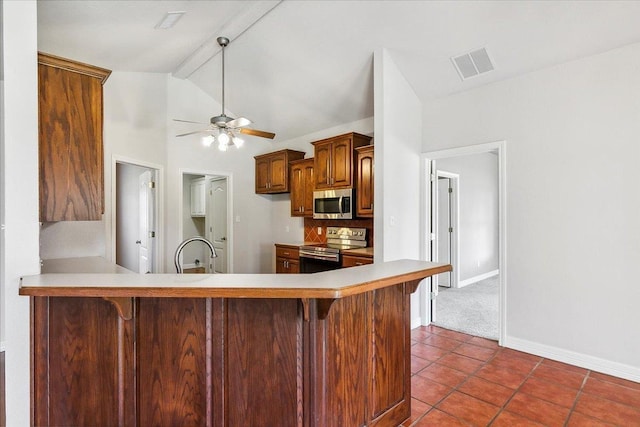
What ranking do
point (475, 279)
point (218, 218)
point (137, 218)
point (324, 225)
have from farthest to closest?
point (475, 279) → point (218, 218) → point (137, 218) → point (324, 225)

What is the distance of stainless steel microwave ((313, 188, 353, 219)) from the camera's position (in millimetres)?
4457

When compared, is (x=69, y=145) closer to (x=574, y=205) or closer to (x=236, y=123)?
(x=236, y=123)

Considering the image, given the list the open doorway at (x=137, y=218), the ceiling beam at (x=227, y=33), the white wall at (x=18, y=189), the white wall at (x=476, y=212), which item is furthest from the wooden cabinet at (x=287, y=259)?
the white wall at (x=18, y=189)

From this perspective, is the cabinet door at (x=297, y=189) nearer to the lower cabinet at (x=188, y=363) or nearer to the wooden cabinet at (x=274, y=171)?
the wooden cabinet at (x=274, y=171)

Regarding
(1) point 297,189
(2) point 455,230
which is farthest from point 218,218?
(2) point 455,230

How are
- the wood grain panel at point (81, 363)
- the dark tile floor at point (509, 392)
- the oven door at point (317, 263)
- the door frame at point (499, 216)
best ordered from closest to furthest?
the wood grain panel at point (81, 363), the dark tile floor at point (509, 392), the door frame at point (499, 216), the oven door at point (317, 263)

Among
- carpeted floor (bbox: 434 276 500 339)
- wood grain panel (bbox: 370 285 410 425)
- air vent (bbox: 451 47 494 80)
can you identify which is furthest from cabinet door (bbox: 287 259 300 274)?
air vent (bbox: 451 47 494 80)

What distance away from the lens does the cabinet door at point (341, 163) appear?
14.5 ft

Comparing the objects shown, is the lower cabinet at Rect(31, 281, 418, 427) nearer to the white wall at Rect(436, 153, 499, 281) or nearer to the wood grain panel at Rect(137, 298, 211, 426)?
the wood grain panel at Rect(137, 298, 211, 426)

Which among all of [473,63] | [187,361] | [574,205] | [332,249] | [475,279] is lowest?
[475,279]

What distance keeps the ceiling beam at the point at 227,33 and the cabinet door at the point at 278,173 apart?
179cm

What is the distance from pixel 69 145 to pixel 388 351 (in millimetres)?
2297

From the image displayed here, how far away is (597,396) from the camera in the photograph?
8.04 feet

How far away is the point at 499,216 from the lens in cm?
345
